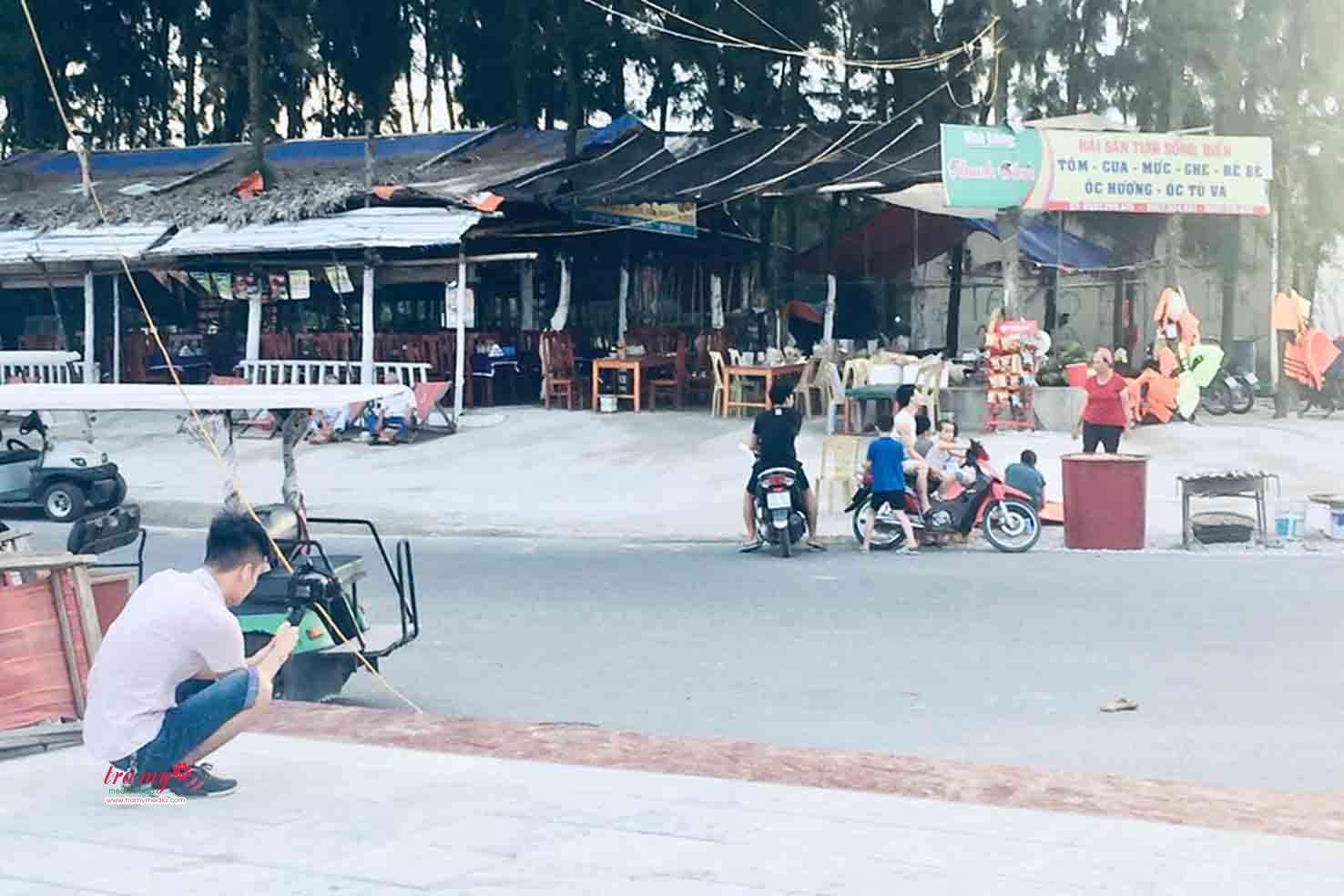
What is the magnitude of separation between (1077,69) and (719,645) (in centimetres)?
2168

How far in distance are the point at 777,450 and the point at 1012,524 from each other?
2.14m

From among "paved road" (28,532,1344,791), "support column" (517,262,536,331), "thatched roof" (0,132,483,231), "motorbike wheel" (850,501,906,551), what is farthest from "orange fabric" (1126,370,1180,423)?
"thatched roof" (0,132,483,231)

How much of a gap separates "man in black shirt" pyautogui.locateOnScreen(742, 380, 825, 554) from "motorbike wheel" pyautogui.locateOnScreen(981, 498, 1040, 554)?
154 cm

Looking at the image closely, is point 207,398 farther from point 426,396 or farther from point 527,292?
point 527,292

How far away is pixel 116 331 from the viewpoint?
28.3 metres

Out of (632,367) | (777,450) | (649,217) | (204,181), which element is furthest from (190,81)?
(777,450)

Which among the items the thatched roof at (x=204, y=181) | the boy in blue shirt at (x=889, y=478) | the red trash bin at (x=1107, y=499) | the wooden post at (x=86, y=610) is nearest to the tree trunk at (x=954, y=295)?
the thatched roof at (x=204, y=181)

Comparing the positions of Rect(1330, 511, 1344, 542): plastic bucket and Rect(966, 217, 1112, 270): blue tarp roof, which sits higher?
Rect(966, 217, 1112, 270): blue tarp roof

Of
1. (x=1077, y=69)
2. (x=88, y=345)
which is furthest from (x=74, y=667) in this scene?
(x=1077, y=69)

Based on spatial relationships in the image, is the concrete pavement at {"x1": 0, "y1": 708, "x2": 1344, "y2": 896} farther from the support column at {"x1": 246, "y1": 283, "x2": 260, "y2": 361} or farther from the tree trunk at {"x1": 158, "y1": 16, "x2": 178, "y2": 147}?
the tree trunk at {"x1": 158, "y1": 16, "x2": 178, "y2": 147}

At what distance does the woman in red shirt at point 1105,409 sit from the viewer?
1697 cm

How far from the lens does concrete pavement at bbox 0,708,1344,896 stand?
541cm

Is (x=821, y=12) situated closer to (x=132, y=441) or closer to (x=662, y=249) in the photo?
(x=662, y=249)

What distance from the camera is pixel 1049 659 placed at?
984 centimetres
